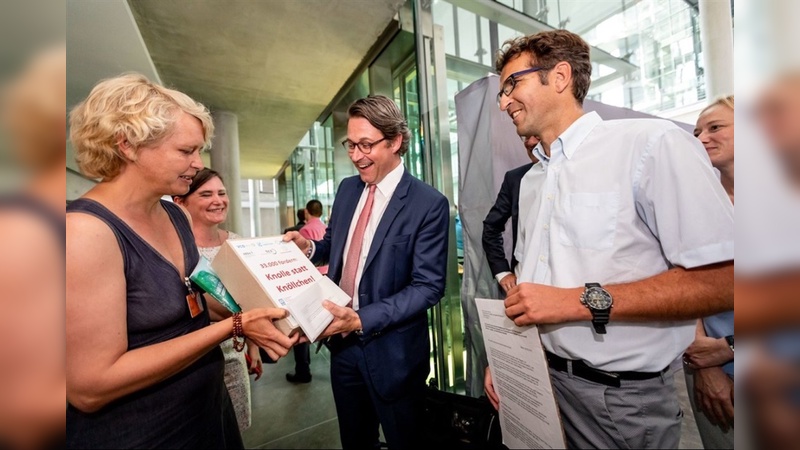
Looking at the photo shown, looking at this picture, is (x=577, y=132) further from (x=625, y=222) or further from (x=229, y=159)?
A: (x=229, y=159)

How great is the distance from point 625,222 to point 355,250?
0.83 metres

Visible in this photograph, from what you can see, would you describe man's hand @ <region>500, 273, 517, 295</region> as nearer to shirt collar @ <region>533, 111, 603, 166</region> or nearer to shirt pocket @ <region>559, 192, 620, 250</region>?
shirt pocket @ <region>559, 192, 620, 250</region>

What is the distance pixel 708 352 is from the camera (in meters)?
0.94

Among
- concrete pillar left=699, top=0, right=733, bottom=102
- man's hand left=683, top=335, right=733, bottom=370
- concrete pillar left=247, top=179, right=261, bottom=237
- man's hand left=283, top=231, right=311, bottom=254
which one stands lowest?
man's hand left=683, top=335, right=733, bottom=370

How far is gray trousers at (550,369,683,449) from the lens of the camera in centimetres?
74

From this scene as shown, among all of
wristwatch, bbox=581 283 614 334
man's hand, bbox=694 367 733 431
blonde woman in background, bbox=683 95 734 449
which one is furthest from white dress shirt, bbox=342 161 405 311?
man's hand, bbox=694 367 733 431

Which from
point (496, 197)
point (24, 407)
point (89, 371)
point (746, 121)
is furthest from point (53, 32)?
point (496, 197)

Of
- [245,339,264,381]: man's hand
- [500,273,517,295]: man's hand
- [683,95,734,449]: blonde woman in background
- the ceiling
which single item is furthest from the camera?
[500,273,517,295]: man's hand

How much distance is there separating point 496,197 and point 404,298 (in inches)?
28.9

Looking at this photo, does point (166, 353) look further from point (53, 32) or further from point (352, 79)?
point (352, 79)

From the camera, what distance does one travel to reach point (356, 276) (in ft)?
3.60

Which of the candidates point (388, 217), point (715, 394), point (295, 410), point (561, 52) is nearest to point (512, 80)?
point (561, 52)

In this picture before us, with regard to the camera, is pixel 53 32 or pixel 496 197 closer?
pixel 53 32

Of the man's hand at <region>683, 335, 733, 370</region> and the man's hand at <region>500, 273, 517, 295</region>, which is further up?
the man's hand at <region>500, 273, 517, 295</region>
